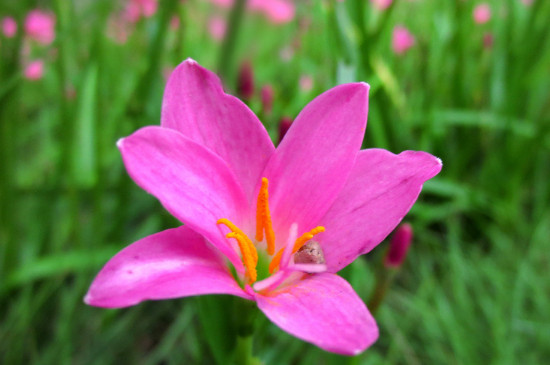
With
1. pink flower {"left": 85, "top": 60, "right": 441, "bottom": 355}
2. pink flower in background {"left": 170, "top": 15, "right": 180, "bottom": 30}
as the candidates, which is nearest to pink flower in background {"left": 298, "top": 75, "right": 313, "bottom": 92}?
pink flower in background {"left": 170, "top": 15, "right": 180, "bottom": 30}

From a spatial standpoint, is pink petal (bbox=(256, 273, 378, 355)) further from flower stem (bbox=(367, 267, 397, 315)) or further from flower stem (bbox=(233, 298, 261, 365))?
flower stem (bbox=(367, 267, 397, 315))

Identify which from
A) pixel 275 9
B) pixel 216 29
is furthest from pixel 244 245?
pixel 275 9

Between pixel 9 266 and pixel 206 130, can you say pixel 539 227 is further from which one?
pixel 9 266

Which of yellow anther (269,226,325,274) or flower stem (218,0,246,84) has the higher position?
flower stem (218,0,246,84)

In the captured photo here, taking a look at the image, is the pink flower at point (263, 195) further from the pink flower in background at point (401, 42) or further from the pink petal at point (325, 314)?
the pink flower in background at point (401, 42)

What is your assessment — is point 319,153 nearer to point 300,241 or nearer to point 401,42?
point 300,241

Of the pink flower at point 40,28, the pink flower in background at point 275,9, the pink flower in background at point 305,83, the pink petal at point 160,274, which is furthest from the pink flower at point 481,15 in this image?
the pink petal at point 160,274
